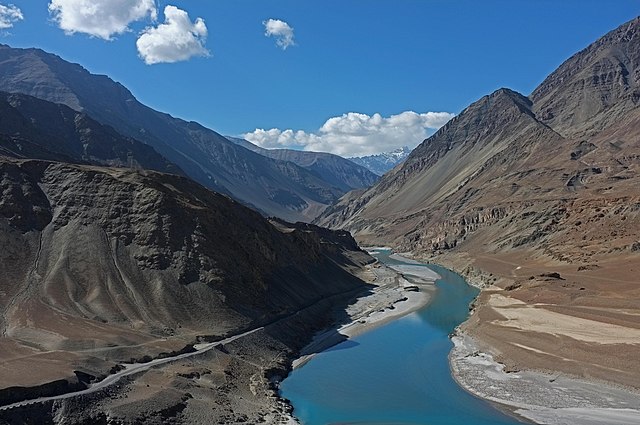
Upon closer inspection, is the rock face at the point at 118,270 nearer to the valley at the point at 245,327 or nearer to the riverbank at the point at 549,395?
the valley at the point at 245,327

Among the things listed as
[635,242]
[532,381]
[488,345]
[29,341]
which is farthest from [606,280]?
[29,341]

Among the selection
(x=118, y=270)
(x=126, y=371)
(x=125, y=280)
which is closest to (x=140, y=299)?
(x=125, y=280)

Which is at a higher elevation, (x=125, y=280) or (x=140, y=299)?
(x=125, y=280)

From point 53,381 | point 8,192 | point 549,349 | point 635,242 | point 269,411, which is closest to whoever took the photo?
point 53,381

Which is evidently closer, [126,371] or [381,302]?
[126,371]

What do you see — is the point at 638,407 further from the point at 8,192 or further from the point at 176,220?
the point at 8,192

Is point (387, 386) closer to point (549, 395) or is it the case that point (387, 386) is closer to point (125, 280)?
point (549, 395)

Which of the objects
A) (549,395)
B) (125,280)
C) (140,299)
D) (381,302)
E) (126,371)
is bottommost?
(126,371)

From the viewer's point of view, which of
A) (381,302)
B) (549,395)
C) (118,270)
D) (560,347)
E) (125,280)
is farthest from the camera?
(381,302)
